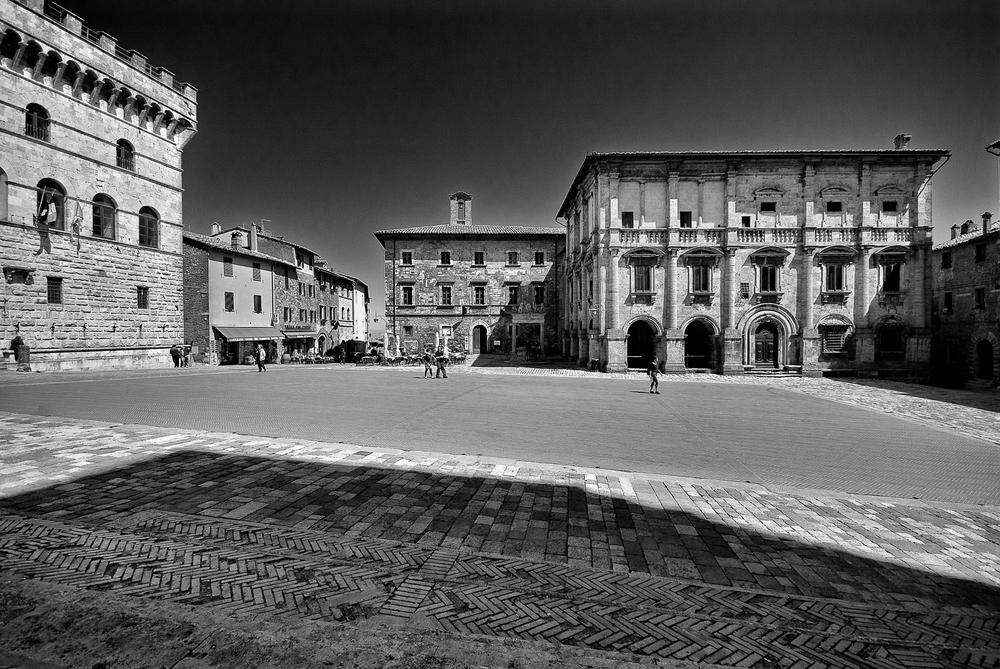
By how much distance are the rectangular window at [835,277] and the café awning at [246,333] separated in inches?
1569

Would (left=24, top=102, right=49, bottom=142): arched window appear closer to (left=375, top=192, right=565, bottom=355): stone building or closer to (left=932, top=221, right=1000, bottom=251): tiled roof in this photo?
(left=375, top=192, right=565, bottom=355): stone building

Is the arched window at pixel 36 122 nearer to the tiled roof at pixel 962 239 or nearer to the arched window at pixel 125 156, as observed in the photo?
the arched window at pixel 125 156

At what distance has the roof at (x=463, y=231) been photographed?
3800cm

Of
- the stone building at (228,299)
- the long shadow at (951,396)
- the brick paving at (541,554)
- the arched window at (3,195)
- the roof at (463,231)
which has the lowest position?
the long shadow at (951,396)

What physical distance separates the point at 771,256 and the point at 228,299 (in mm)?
37416

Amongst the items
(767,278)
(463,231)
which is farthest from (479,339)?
(767,278)

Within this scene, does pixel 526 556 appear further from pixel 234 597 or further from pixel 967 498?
pixel 967 498

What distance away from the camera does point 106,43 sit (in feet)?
73.0

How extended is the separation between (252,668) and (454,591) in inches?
60.3

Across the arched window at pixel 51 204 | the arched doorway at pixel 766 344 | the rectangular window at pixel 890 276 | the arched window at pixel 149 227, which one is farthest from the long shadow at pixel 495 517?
the rectangular window at pixel 890 276

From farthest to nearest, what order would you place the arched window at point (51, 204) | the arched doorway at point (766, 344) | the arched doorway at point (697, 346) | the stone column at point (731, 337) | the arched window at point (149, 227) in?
1. the arched doorway at point (697, 346)
2. the arched doorway at point (766, 344)
3. the stone column at point (731, 337)
4. the arched window at point (149, 227)
5. the arched window at point (51, 204)

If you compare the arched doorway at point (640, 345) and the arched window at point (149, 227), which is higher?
the arched window at point (149, 227)

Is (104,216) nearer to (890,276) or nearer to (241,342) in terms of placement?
(241,342)

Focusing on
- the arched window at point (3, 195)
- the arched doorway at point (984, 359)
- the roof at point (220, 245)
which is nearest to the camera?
the arched window at point (3, 195)
